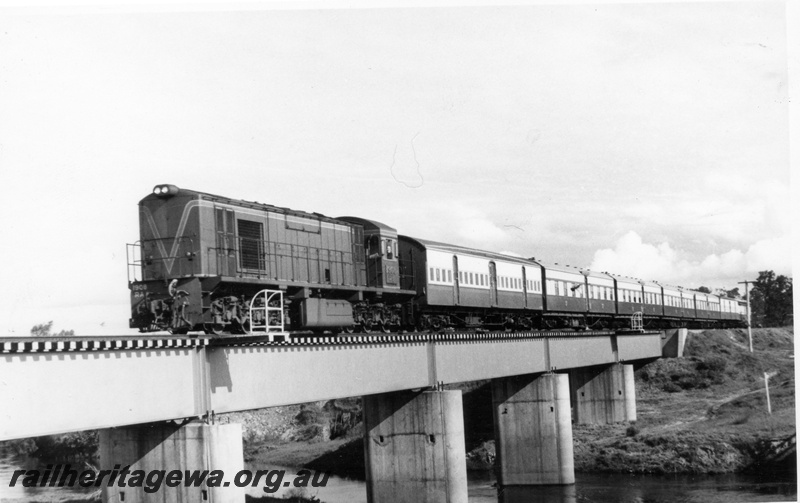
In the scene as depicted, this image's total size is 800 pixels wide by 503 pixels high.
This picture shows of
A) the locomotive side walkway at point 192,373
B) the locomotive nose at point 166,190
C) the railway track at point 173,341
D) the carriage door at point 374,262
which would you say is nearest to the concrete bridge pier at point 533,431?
the locomotive side walkway at point 192,373

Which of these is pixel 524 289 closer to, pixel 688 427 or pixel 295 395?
pixel 688 427

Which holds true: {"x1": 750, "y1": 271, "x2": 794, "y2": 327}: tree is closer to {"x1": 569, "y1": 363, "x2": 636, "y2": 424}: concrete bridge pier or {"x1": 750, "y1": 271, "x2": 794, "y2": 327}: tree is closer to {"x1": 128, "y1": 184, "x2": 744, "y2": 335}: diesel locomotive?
{"x1": 569, "y1": 363, "x2": 636, "y2": 424}: concrete bridge pier

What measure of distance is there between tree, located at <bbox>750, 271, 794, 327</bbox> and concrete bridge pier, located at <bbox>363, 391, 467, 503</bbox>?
10036cm

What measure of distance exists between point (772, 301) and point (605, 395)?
277 feet

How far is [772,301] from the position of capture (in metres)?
126

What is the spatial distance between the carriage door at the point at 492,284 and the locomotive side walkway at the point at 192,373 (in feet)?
28.8

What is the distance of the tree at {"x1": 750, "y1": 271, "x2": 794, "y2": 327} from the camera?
393ft

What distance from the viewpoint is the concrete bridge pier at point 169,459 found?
1780 centimetres

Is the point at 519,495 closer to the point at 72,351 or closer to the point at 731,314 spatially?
the point at 72,351

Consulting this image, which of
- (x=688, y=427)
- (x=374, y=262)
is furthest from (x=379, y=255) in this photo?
(x=688, y=427)

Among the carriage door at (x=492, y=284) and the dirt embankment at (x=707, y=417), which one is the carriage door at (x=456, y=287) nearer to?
A: the carriage door at (x=492, y=284)

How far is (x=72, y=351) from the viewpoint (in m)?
15.0

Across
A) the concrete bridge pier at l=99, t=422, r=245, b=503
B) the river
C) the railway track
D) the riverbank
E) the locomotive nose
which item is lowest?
the river

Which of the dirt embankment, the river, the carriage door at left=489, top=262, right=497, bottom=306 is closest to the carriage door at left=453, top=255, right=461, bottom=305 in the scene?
the carriage door at left=489, top=262, right=497, bottom=306
